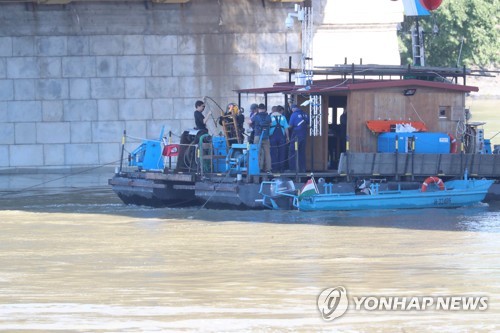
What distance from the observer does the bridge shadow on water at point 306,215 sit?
2317 centimetres

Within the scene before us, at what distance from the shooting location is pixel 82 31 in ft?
112

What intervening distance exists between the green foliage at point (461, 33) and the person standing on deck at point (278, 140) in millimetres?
18576

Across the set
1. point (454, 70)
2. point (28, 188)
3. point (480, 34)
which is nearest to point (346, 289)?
point (454, 70)

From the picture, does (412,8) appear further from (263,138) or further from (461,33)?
(461,33)

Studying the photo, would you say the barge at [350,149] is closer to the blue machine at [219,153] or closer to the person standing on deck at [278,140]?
the blue machine at [219,153]

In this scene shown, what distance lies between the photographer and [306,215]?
2447 centimetres

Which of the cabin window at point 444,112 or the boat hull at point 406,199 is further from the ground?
the cabin window at point 444,112

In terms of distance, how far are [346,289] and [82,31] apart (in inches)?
789

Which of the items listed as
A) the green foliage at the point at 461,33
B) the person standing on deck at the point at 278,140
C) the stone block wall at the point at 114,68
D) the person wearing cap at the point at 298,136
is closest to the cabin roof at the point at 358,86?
the person wearing cap at the point at 298,136

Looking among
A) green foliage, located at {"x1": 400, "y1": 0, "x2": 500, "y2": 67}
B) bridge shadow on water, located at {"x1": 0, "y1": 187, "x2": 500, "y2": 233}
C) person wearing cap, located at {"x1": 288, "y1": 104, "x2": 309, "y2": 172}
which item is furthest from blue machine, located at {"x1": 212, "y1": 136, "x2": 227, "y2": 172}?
green foliage, located at {"x1": 400, "y1": 0, "x2": 500, "y2": 67}

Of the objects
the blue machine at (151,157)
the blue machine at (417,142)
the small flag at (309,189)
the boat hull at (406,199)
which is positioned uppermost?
the blue machine at (417,142)

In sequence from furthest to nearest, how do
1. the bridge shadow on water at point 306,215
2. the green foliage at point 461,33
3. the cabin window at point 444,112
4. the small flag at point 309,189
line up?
1. the green foliage at point 461,33
2. the cabin window at point 444,112
3. the small flag at point 309,189
4. the bridge shadow on water at point 306,215

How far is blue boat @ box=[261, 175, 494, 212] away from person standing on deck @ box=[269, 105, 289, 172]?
3.44 feet

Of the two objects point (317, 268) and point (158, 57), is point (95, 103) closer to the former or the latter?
point (158, 57)
